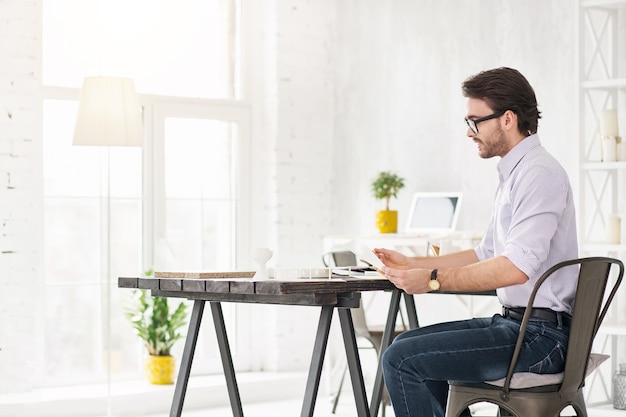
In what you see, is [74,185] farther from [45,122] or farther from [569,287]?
[569,287]

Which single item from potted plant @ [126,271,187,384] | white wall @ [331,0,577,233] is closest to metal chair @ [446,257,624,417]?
white wall @ [331,0,577,233]

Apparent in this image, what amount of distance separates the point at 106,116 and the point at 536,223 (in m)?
2.63

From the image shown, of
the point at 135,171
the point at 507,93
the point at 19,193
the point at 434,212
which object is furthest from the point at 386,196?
the point at 507,93

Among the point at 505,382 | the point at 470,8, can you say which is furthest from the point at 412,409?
the point at 470,8

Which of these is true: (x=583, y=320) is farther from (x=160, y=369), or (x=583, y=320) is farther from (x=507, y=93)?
(x=160, y=369)

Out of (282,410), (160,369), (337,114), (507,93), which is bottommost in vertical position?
(282,410)

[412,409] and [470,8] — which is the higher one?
[470,8]

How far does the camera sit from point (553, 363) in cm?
287

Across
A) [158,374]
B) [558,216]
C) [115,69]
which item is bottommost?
[158,374]

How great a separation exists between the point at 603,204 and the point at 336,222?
213 centimetres

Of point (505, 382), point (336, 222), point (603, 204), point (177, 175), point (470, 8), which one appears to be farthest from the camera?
point (336, 222)

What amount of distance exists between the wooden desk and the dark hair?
2.19 feet

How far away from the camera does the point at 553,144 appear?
5.10 meters

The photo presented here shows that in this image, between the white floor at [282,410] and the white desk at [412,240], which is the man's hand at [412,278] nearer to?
the white desk at [412,240]
